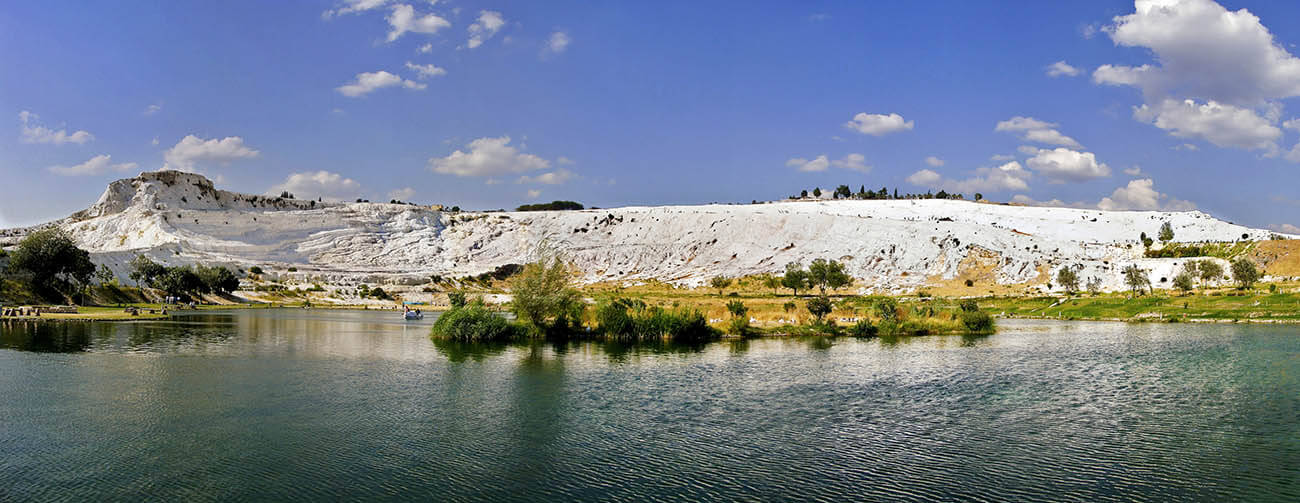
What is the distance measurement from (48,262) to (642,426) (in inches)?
2160

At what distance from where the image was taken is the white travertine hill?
80938mm

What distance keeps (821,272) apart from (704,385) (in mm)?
49057

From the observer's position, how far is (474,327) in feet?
110

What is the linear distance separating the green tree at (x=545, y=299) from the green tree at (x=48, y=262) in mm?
37237

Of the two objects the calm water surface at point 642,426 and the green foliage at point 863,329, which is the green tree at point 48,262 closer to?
the calm water surface at point 642,426

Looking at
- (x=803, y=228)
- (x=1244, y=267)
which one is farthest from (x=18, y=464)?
(x=803, y=228)

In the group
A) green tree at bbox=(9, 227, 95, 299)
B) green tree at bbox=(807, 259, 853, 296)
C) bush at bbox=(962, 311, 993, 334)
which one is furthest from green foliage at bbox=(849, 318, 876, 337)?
green tree at bbox=(9, 227, 95, 299)

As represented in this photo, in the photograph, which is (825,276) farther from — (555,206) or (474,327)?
(555,206)

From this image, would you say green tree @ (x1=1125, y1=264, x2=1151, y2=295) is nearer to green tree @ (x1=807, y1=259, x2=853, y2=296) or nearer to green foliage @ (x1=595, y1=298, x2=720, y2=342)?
green tree @ (x1=807, y1=259, x2=853, y2=296)

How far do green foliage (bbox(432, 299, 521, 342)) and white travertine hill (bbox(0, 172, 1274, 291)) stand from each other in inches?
1897

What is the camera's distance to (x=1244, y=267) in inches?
2235

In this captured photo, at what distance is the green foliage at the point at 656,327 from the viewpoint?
3422 centimetres

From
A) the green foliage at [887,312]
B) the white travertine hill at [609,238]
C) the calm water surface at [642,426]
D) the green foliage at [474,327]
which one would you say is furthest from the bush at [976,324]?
the white travertine hill at [609,238]

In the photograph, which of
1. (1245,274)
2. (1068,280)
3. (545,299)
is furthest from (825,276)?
(545,299)
